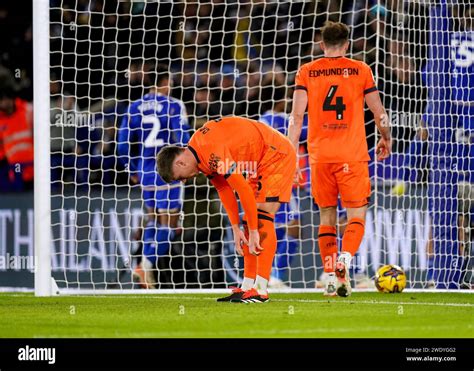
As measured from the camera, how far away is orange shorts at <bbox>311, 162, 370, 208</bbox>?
346 inches

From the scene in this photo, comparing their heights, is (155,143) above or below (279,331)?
above

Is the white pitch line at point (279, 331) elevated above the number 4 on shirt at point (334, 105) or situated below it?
below

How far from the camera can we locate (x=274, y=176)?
809cm

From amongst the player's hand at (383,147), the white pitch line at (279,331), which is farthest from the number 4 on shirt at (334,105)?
the white pitch line at (279,331)

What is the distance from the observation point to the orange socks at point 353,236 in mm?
8711

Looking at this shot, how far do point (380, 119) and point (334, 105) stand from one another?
1.17 ft

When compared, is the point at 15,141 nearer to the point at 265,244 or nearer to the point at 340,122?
the point at 340,122

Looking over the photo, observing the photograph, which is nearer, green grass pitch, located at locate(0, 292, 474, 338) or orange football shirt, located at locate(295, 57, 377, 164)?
green grass pitch, located at locate(0, 292, 474, 338)

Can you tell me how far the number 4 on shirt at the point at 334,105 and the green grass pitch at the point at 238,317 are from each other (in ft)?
4.54

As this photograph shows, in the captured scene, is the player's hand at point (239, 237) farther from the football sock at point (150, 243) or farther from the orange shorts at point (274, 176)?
the football sock at point (150, 243)

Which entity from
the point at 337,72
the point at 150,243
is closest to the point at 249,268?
the point at 337,72

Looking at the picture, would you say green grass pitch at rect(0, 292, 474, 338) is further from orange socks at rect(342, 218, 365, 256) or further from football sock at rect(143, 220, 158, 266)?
football sock at rect(143, 220, 158, 266)

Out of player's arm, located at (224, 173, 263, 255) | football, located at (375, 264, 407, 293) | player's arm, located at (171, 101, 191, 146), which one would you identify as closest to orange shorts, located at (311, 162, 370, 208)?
football, located at (375, 264, 407, 293)
